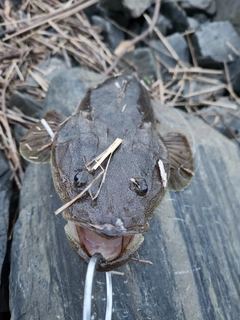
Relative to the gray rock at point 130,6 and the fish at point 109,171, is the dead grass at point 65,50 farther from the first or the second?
the fish at point 109,171

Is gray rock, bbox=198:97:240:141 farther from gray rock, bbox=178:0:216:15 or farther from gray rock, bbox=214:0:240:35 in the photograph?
gray rock, bbox=178:0:216:15

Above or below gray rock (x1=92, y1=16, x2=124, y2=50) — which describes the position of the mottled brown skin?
above

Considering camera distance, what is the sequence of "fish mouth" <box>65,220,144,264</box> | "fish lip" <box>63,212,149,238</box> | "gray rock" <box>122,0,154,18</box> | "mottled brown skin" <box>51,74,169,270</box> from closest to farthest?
"fish lip" <box>63,212,149,238</box> < "mottled brown skin" <box>51,74,169,270</box> < "fish mouth" <box>65,220,144,264</box> < "gray rock" <box>122,0,154,18</box>

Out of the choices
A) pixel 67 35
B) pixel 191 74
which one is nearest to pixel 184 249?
pixel 191 74

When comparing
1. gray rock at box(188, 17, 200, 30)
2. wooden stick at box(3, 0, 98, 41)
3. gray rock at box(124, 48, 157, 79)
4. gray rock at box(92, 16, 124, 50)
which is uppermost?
wooden stick at box(3, 0, 98, 41)

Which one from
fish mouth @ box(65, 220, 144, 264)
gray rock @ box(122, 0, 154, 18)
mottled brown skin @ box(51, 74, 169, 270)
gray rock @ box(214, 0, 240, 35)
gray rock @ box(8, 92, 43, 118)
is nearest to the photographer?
mottled brown skin @ box(51, 74, 169, 270)

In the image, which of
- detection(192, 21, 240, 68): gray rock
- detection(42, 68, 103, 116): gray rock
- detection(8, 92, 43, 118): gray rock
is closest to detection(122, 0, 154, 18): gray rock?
detection(192, 21, 240, 68): gray rock

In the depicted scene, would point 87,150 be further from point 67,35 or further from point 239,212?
point 67,35
